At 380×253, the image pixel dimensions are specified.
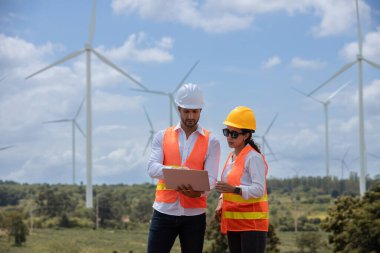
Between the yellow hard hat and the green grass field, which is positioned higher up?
the yellow hard hat

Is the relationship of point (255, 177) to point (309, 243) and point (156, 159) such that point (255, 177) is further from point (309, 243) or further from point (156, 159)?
point (309, 243)

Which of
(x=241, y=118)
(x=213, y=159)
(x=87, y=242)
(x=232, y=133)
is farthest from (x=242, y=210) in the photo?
(x=87, y=242)

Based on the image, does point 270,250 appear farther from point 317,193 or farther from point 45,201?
point 317,193

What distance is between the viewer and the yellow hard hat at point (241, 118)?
8.16 m

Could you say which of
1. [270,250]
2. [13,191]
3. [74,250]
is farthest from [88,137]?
[13,191]

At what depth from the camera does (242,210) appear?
8.02m

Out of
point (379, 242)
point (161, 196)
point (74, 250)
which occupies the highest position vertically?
point (161, 196)

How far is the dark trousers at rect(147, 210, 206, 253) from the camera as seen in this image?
8.01 metres

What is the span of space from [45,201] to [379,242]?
82738 mm

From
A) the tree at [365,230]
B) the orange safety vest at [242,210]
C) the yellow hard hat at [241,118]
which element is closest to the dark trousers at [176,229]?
the orange safety vest at [242,210]

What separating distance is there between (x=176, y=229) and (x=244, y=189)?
1041mm

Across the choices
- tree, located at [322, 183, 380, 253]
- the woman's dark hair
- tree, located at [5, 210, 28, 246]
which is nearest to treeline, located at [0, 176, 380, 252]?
tree, located at [5, 210, 28, 246]

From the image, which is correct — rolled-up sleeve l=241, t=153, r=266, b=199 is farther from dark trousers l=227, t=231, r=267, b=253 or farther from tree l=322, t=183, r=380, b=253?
tree l=322, t=183, r=380, b=253

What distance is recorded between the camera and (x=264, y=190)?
316 inches
